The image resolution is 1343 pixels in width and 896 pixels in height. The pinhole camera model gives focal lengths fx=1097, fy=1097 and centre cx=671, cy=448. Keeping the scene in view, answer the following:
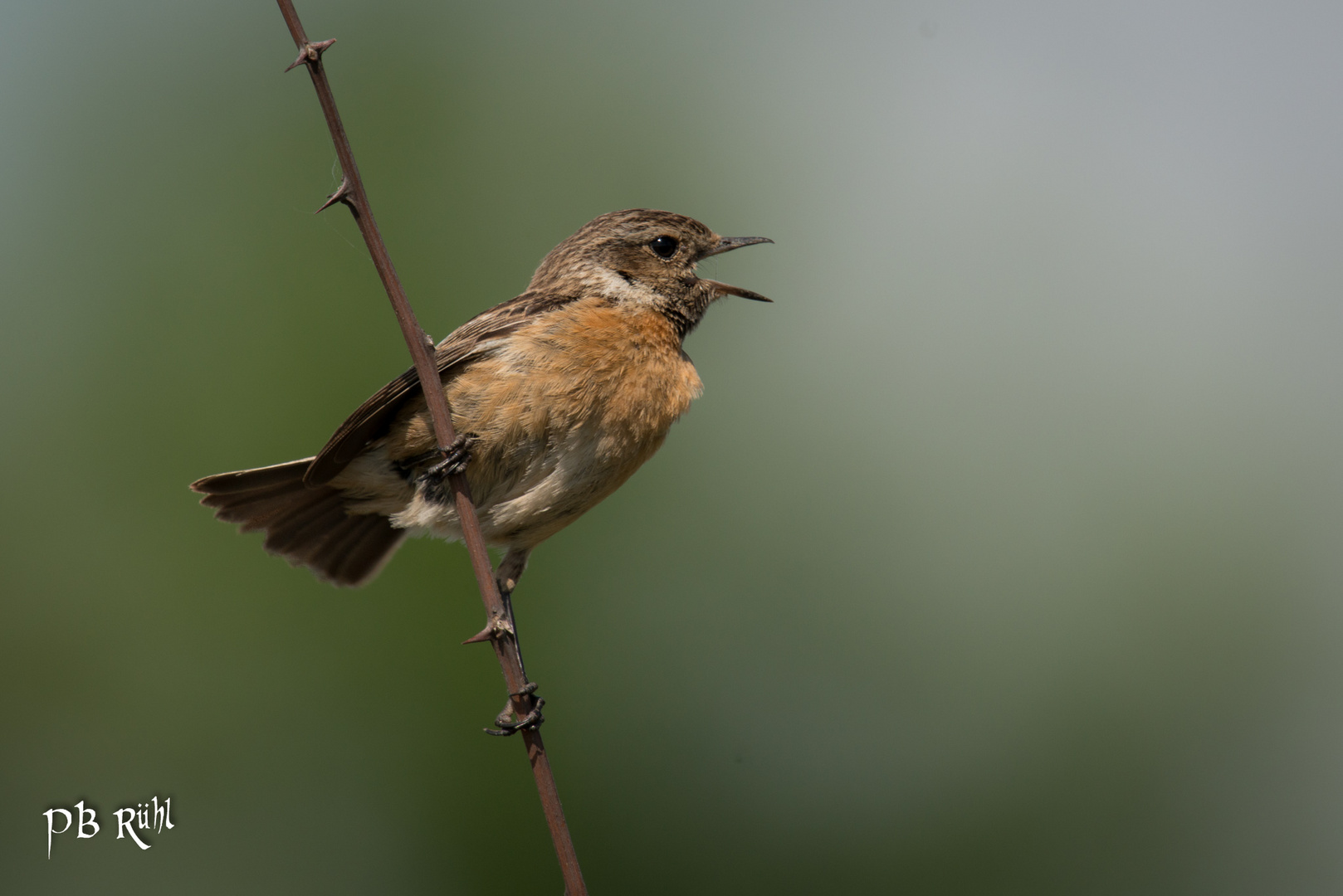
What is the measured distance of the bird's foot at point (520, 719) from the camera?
308 centimetres

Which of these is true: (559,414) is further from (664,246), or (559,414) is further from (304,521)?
(304,521)

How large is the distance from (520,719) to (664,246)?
2.79 m

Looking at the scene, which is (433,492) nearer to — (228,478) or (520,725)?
(228,478)

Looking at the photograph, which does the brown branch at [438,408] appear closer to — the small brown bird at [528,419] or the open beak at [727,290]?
the small brown bird at [528,419]

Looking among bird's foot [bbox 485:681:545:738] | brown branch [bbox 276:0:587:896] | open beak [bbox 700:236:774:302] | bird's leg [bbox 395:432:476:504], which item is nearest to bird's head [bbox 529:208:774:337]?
open beak [bbox 700:236:774:302]

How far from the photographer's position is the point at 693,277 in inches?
202

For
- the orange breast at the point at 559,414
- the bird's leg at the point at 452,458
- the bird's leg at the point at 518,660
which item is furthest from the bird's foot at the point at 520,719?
the orange breast at the point at 559,414

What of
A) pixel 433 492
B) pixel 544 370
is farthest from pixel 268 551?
pixel 544 370

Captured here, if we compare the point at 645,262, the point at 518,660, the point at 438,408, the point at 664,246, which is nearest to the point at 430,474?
the point at 518,660

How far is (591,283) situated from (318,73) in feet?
8.44

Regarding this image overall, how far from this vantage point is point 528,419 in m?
4.15

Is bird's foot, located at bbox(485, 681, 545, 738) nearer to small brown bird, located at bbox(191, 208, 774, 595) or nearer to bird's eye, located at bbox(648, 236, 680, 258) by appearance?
small brown bird, located at bbox(191, 208, 774, 595)

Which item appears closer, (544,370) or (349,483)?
(544,370)

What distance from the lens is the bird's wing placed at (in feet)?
13.5
